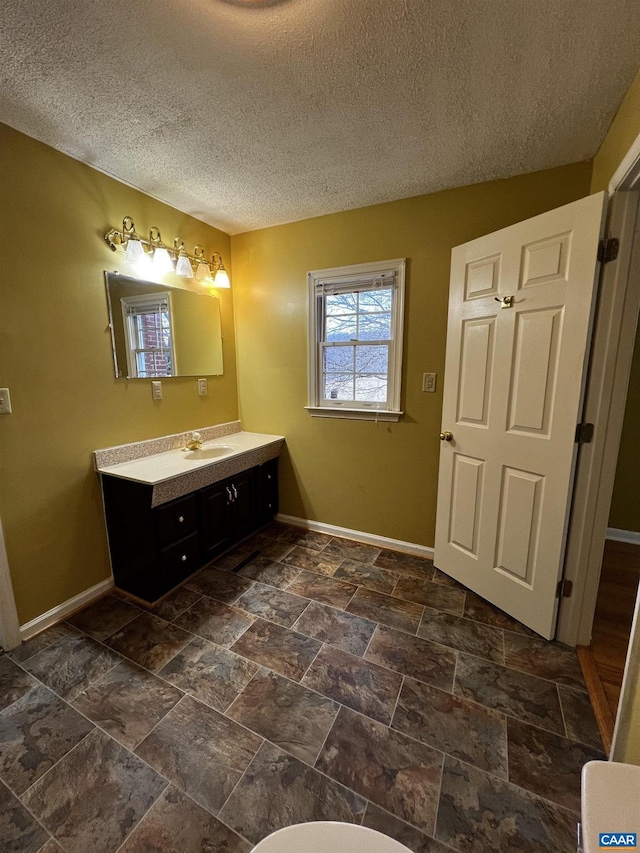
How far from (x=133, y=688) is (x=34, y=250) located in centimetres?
211

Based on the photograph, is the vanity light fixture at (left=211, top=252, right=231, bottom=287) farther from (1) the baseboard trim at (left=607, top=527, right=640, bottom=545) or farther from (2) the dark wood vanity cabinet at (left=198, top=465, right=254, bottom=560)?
(1) the baseboard trim at (left=607, top=527, right=640, bottom=545)

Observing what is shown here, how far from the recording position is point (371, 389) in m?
2.58

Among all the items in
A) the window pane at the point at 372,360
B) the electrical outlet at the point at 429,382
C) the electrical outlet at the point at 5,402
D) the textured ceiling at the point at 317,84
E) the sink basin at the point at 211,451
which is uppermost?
the textured ceiling at the point at 317,84

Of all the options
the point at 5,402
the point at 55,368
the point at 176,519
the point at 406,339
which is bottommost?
the point at 176,519

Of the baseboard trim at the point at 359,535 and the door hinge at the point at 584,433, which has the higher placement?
the door hinge at the point at 584,433

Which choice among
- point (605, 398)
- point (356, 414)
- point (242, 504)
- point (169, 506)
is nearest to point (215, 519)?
point (242, 504)

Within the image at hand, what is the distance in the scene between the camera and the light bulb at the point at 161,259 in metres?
2.27

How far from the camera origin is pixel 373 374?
2.56 m

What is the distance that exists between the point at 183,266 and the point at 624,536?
3950 millimetres

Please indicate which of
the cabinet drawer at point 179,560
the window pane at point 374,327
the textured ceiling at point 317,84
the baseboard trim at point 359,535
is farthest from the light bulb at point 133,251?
the baseboard trim at point 359,535

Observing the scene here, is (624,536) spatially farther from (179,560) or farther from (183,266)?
(183,266)

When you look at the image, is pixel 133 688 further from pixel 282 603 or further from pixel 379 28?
pixel 379 28

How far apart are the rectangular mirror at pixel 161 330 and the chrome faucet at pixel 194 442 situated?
470mm

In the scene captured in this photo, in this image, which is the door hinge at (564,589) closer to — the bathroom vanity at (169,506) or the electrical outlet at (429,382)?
the electrical outlet at (429,382)
